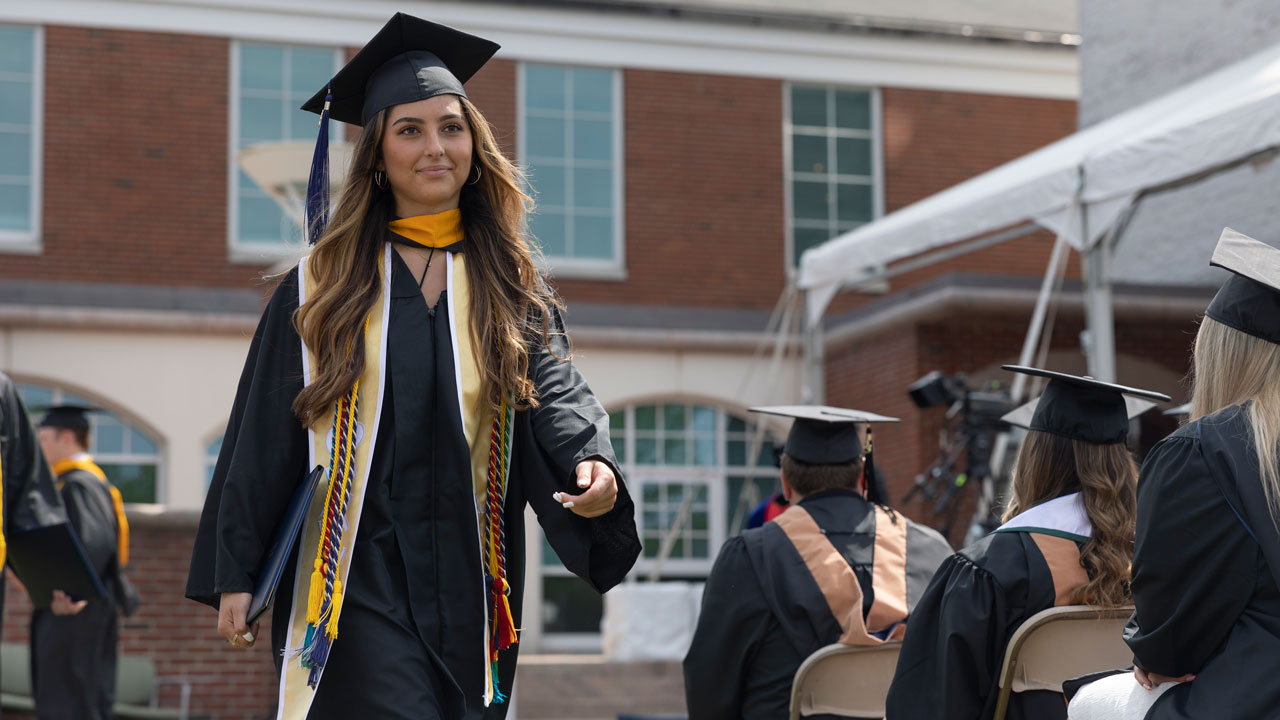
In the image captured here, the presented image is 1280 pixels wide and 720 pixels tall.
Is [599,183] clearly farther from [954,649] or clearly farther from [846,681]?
[954,649]

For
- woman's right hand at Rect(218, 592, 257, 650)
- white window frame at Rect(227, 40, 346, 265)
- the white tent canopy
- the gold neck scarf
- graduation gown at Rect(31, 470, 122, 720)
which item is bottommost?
graduation gown at Rect(31, 470, 122, 720)

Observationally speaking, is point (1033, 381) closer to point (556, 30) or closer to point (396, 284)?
point (556, 30)

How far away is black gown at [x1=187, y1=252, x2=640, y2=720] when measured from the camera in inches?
111

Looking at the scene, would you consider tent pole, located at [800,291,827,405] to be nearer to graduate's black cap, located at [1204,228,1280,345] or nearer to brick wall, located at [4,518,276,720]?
brick wall, located at [4,518,276,720]

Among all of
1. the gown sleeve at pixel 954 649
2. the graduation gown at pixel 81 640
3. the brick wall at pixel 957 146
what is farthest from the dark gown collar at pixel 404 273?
the brick wall at pixel 957 146

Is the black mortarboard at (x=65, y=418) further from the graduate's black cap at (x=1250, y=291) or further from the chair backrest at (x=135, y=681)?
the graduate's black cap at (x=1250, y=291)

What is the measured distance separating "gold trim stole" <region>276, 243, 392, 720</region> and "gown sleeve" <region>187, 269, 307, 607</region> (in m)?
0.05

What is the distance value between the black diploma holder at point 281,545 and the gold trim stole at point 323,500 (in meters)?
0.02

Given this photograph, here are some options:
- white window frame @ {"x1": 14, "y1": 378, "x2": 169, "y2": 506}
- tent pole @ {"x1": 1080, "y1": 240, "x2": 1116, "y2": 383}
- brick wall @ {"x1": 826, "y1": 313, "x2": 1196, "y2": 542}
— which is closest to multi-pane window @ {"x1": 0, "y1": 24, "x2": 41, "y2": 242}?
white window frame @ {"x1": 14, "y1": 378, "x2": 169, "y2": 506}

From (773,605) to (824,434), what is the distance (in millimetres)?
634

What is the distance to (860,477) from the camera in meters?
4.56

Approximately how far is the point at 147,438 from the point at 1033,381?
833 centimetres

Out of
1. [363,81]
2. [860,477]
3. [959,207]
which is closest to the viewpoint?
[363,81]

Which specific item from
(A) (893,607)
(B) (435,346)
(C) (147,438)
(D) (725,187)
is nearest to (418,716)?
(B) (435,346)
